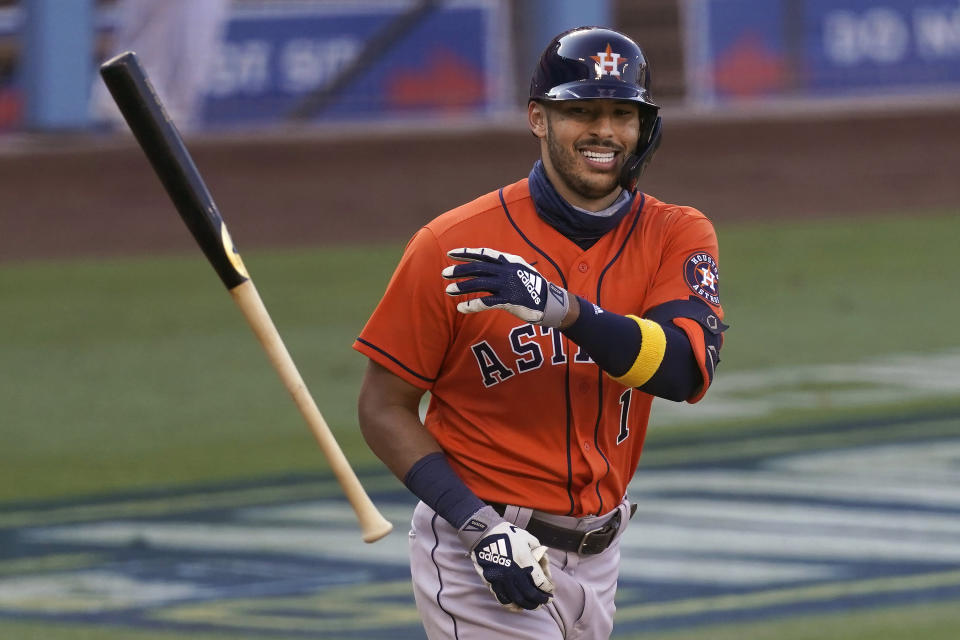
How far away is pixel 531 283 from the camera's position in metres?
3.16

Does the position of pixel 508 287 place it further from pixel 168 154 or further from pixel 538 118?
pixel 168 154

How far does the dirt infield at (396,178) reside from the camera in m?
13.6

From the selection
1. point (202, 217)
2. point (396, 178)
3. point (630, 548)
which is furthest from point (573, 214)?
point (396, 178)

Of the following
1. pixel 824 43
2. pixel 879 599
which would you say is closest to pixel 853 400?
pixel 879 599

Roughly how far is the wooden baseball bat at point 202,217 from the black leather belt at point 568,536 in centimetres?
33

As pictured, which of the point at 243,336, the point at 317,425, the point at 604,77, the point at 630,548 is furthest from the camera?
the point at 243,336

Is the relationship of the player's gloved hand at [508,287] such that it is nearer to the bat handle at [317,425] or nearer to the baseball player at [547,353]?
the baseball player at [547,353]

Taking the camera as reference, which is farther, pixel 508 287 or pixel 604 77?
pixel 604 77

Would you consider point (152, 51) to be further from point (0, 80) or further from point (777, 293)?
point (777, 293)

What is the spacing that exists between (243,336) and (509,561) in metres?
8.18

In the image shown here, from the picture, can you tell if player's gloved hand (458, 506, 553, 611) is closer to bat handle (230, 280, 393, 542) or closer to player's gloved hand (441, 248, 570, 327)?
bat handle (230, 280, 393, 542)

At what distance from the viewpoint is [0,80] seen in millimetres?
14242

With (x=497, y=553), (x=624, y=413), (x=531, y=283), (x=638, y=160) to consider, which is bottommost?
(x=497, y=553)

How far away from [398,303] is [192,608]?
9.13 ft
